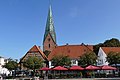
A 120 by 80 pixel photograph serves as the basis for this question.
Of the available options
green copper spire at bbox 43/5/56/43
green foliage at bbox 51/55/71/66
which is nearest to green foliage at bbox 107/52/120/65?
green foliage at bbox 51/55/71/66

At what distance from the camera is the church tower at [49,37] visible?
107 m

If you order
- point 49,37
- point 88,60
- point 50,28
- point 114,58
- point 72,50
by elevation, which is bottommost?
point 88,60

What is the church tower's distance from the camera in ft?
351

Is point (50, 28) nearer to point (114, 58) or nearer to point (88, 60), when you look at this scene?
point (88, 60)

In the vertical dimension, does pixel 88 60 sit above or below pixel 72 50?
below

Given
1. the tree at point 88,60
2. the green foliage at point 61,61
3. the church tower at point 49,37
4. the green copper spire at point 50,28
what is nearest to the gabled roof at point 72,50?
the green foliage at point 61,61

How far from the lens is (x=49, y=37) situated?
10781 centimetres

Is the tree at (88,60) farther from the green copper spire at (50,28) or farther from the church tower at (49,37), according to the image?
the green copper spire at (50,28)

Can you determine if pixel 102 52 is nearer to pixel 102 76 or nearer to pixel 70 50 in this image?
pixel 70 50

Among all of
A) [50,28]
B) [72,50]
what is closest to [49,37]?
[50,28]

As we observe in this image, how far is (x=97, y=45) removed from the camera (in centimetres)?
8969

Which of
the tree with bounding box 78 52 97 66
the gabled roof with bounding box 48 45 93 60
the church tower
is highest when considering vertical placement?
the church tower

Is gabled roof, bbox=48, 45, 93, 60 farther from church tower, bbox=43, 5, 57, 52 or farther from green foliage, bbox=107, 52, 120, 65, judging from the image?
green foliage, bbox=107, 52, 120, 65

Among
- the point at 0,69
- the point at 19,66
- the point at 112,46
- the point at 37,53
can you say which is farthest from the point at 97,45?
the point at 0,69
